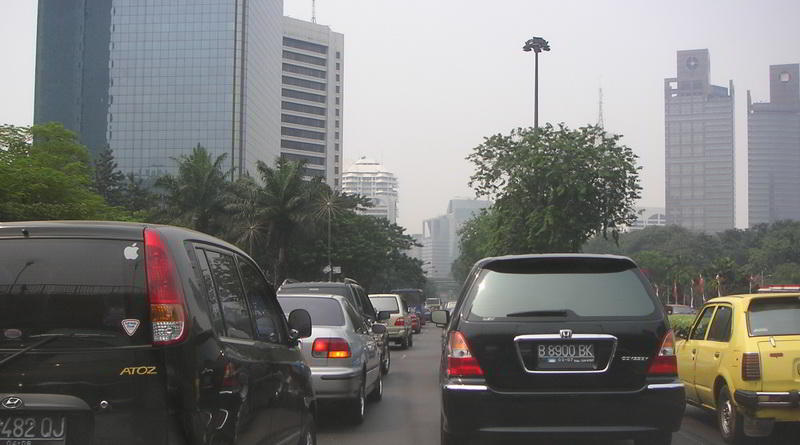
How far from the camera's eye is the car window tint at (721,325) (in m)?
8.36

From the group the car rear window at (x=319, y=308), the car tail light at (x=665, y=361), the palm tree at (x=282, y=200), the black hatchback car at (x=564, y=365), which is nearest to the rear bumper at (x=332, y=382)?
the car rear window at (x=319, y=308)

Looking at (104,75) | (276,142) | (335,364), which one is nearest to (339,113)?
(276,142)

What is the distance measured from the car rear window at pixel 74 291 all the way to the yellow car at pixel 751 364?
5.95 metres

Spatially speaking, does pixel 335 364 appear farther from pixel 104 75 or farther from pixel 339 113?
pixel 339 113

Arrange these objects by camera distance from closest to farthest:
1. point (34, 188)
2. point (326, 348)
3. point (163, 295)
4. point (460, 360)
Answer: point (163, 295) < point (460, 360) < point (326, 348) < point (34, 188)

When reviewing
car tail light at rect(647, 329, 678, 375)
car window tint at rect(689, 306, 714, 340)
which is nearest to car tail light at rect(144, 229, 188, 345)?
car tail light at rect(647, 329, 678, 375)

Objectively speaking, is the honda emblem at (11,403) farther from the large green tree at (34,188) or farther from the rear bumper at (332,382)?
the large green tree at (34,188)

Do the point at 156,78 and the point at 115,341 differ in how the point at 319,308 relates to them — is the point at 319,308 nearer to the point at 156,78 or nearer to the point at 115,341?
the point at 115,341

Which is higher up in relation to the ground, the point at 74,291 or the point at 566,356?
the point at 74,291

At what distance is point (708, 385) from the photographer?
8.64m

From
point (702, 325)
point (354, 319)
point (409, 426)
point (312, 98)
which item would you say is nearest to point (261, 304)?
point (409, 426)

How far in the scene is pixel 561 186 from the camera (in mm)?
26062

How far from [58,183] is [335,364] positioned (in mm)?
27455

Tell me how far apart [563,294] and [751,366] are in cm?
262
